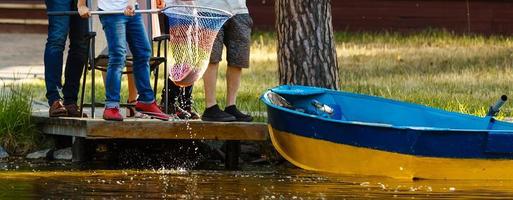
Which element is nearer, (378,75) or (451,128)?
(451,128)

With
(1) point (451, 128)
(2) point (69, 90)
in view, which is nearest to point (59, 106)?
(2) point (69, 90)

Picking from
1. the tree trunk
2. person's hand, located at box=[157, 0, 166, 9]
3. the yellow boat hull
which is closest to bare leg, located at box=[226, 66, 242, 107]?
the yellow boat hull

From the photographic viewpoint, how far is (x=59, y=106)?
12.7m

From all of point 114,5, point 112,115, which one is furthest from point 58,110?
point 114,5

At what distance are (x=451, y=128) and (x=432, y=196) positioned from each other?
1535 mm

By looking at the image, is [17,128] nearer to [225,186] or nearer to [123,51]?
[123,51]

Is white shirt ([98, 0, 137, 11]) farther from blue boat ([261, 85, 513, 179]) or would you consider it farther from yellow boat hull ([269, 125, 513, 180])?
yellow boat hull ([269, 125, 513, 180])

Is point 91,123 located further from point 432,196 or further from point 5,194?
point 432,196

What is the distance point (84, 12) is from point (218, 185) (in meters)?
1.73

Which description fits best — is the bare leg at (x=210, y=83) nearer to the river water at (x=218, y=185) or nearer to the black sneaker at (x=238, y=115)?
the black sneaker at (x=238, y=115)

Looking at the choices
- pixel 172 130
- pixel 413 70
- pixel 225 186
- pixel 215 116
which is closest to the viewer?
pixel 225 186

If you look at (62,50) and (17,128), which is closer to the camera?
(62,50)

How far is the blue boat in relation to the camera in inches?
452

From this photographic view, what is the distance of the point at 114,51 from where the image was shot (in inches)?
467
